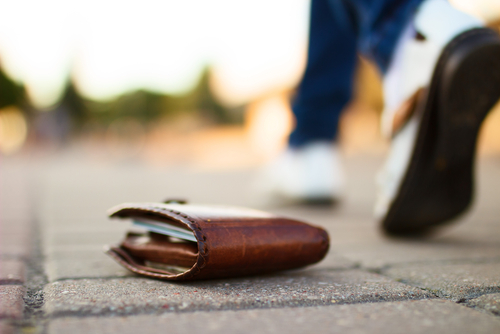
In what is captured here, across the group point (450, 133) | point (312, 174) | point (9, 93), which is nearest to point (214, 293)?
point (450, 133)

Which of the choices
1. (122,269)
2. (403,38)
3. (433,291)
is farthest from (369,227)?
(122,269)

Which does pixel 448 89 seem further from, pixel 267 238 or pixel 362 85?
pixel 362 85

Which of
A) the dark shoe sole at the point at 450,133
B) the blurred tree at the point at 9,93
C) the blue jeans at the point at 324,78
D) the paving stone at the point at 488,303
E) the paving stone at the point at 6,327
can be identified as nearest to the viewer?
the paving stone at the point at 6,327

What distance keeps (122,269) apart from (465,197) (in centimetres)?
101

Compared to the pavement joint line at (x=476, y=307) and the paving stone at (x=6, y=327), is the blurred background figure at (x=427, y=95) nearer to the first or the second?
the pavement joint line at (x=476, y=307)

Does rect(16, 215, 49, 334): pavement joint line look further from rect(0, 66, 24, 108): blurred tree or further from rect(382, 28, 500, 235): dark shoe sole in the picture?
rect(0, 66, 24, 108): blurred tree

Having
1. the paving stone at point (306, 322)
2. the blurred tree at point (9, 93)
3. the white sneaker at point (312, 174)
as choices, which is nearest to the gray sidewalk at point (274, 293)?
the paving stone at point (306, 322)

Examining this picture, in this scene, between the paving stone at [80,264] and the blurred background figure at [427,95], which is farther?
the blurred background figure at [427,95]

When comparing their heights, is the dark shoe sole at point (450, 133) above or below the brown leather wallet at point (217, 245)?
above

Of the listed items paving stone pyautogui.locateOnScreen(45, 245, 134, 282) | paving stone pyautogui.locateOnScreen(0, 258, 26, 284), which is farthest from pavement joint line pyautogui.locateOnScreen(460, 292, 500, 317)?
paving stone pyautogui.locateOnScreen(0, 258, 26, 284)

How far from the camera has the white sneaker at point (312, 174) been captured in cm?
233

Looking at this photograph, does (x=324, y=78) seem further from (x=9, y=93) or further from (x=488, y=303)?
(x=9, y=93)

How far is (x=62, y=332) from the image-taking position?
623 mm

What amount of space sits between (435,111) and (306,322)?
788 millimetres
